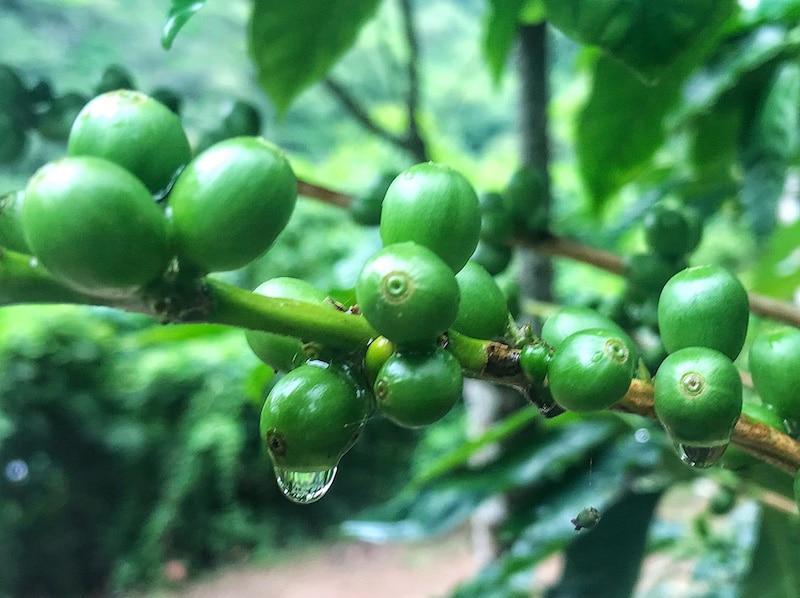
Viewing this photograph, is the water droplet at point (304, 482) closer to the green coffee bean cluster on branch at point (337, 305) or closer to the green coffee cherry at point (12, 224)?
the green coffee bean cluster on branch at point (337, 305)

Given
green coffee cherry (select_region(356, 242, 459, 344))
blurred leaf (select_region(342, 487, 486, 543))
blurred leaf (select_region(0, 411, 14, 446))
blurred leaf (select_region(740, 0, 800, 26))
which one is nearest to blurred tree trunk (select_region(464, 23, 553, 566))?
blurred leaf (select_region(342, 487, 486, 543))

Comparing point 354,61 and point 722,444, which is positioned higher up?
point 722,444

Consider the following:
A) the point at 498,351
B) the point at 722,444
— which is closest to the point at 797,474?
the point at 722,444

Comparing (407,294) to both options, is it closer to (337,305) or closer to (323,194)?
(337,305)

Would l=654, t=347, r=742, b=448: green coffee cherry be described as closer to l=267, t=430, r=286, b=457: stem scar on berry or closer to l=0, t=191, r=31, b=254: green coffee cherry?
l=267, t=430, r=286, b=457: stem scar on berry

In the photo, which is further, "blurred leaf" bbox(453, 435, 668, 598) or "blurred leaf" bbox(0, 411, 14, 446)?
"blurred leaf" bbox(0, 411, 14, 446)

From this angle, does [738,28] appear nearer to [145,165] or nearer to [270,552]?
[145,165]

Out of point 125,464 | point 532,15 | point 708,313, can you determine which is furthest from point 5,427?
point 708,313

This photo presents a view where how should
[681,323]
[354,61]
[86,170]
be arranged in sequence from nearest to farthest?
[86,170], [681,323], [354,61]
